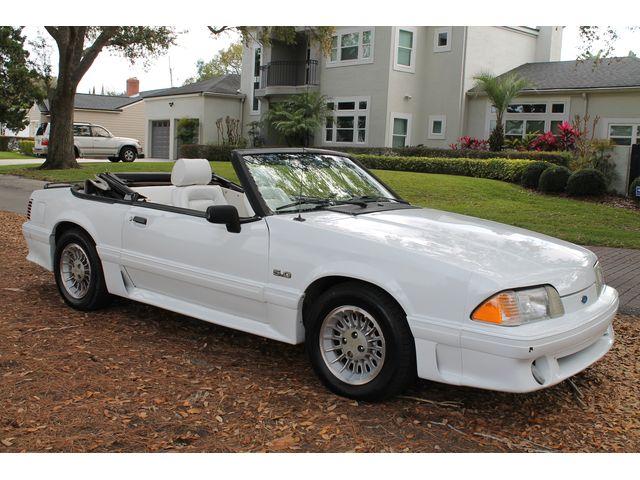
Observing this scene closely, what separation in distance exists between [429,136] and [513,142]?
4123 millimetres

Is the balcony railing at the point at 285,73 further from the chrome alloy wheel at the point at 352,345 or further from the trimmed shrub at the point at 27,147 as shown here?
the chrome alloy wheel at the point at 352,345

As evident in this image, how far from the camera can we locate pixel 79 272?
5.96 metres

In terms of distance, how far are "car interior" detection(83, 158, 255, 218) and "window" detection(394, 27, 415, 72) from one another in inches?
875

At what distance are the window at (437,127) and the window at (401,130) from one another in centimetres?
91

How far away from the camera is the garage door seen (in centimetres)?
3916

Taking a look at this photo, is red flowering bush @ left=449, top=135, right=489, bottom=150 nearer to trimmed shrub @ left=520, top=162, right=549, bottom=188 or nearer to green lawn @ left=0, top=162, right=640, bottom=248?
green lawn @ left=0, top=162, right=640, bottom=248

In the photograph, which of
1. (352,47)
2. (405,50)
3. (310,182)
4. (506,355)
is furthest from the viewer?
(352,47)

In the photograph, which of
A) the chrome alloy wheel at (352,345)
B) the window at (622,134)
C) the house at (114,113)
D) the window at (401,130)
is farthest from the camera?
the house at (114,113)

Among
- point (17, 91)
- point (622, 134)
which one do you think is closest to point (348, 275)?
point (622, 134)

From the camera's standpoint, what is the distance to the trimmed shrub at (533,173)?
18078mm

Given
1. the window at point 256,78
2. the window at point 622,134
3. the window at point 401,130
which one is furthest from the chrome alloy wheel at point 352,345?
the window at point 256,78

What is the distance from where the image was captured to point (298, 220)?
14.9 ft

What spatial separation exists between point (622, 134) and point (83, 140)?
23.6 meters

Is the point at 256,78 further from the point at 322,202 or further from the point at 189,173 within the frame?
the point at 322,202
